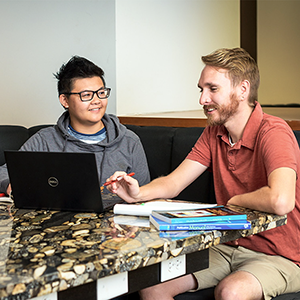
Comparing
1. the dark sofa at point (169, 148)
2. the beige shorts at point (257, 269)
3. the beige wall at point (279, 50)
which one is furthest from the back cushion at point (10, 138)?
the beige wall at point (279, 50)

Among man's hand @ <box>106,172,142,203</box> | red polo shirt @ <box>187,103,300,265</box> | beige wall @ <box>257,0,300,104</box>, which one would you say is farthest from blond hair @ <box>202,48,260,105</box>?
beige wall @ <box>257,0,300,104</box>

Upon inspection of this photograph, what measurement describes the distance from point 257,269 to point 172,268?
0.46 meters

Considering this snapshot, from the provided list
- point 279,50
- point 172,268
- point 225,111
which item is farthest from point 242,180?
point 279,50

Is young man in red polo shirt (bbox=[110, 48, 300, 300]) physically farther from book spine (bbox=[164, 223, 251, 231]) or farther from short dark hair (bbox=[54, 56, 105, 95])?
short dark hair (bbox=[54, 56, 105, 95])

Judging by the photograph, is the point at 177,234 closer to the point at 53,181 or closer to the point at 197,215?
the point at 197,215

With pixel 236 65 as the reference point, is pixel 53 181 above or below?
below

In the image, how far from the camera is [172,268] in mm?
1076

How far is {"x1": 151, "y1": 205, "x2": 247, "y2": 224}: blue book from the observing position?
112 cm

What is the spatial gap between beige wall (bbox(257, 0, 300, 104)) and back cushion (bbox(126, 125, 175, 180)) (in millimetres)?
5031

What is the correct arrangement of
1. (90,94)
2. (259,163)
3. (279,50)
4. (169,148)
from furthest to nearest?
(279,50)
(169,148)
(90,94)
(259,163)

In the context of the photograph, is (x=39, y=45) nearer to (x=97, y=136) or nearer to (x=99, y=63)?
(x=99, y=63)

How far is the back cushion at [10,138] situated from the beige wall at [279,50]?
523 centimetres

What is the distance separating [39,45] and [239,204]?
86.4 inches

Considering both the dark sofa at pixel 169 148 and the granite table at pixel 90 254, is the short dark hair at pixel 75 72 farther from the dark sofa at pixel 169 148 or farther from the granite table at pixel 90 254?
the granite table at pixel 90 254
